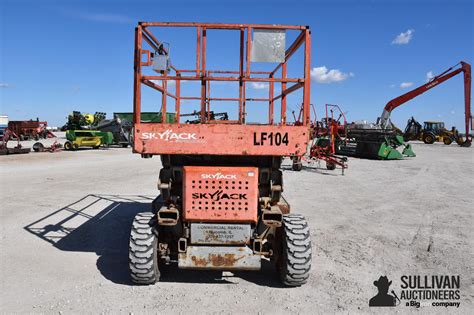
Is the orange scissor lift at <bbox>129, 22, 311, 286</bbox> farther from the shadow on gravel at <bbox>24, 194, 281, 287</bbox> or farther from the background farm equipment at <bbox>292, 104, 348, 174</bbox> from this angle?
the background farm equipment at <bbox>292, 104, 348, 174</bbox>

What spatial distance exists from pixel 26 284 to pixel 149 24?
11.2ft

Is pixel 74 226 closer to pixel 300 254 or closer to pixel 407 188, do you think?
pixel 300 254

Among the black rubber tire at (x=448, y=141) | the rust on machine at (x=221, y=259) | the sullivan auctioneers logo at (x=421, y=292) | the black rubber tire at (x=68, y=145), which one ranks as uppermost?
the black rubber tire at (x=448, y=141)

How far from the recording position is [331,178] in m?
13.8

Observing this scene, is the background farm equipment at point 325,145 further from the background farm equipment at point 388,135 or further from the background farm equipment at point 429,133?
the background farm equipment at point 429,133

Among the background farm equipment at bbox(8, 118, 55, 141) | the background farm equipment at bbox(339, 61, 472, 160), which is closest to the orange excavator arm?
the background farm equipment at bbox(339, 61, 472, 160)

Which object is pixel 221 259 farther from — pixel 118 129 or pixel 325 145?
pixel 118 129

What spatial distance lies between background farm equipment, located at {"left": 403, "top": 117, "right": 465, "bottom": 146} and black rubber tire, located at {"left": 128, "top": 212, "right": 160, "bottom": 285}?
3813 centimetres

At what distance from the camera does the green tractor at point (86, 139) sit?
23984mm

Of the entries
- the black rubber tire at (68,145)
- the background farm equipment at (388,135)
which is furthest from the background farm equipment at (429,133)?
the black rubber tire at (68,145)

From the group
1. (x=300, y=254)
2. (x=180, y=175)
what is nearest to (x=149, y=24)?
(x=180, y=175)

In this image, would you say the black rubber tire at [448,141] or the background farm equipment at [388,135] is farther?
the black rubber tire at [448,141]

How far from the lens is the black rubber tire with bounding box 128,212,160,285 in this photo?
4.20 metres

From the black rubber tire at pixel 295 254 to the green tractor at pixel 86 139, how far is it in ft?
74.3
